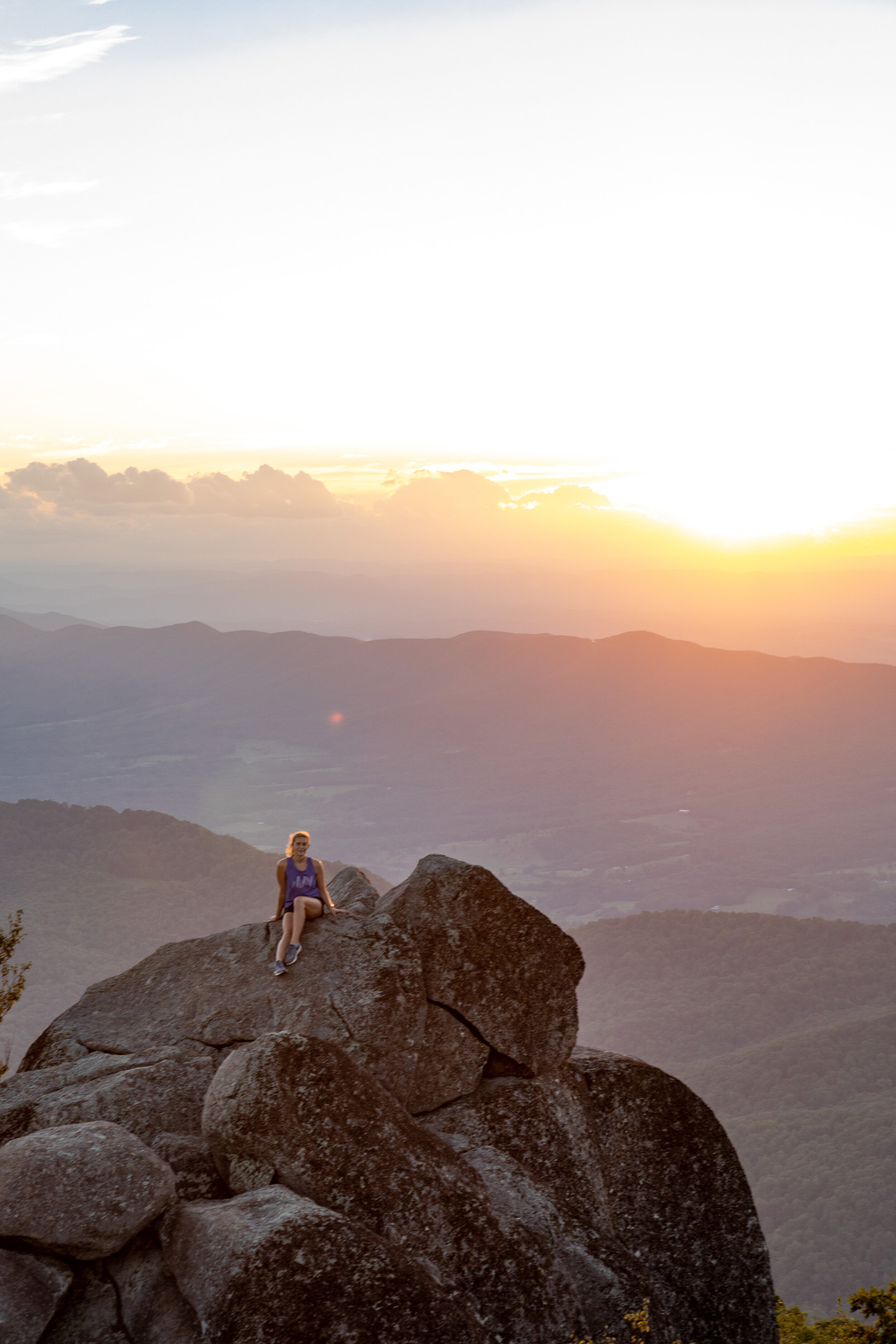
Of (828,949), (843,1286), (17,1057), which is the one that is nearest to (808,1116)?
(843,1286)

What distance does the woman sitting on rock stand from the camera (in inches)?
727

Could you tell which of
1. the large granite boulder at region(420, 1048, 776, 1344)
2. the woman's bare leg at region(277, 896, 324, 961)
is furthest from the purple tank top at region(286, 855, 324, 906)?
the large granite boulder at region(420, 1048, 776, 1344)

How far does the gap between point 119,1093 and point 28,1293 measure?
12.6 feet

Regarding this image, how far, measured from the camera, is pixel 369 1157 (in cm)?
1459

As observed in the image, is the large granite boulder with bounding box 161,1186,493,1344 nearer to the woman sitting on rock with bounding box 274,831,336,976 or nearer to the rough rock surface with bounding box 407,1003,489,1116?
the rough rock surface with bounding box 407,1003,489,1116

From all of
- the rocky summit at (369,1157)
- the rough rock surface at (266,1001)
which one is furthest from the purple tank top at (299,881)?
the rocky summit at (369,1157)

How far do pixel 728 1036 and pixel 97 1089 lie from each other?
172 m

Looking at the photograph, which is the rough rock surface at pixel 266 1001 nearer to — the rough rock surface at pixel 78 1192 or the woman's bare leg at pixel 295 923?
the woman's bare leg at pixel 295 923

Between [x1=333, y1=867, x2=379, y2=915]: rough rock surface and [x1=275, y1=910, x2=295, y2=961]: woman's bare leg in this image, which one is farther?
[x1=333, y1=867, x2=379, y2=915]: rough rock surface

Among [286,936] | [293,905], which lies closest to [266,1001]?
[286,936]

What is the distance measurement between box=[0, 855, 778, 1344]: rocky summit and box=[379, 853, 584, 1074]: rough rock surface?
0.15 ft

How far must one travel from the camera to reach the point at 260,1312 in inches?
470

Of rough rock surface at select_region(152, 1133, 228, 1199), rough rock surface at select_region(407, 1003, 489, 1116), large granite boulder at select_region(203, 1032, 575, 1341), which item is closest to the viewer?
large granite boulder at select_region(203, 1032, 575, 1341)

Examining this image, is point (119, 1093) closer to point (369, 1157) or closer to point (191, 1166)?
point (191, 1166)
